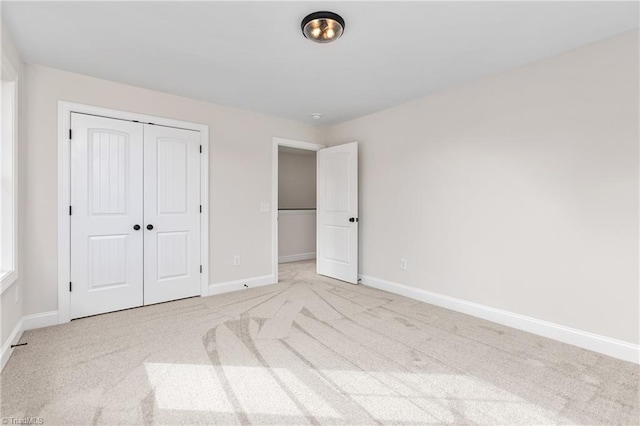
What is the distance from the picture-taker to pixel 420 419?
1.61 meters

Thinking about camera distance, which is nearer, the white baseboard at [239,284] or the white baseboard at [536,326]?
the white baseboard at [536,326]

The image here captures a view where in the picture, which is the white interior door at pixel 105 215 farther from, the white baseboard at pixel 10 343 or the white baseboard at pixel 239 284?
the white baseboard at pixel 239 284

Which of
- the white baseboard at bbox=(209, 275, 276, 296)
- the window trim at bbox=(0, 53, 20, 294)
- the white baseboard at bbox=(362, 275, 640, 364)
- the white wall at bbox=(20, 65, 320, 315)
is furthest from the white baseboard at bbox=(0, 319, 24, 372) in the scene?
the white baseboard at bbox=(362, 275, 640, 364)

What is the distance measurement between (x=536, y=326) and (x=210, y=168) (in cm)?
385

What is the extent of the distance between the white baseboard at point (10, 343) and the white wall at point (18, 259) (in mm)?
31

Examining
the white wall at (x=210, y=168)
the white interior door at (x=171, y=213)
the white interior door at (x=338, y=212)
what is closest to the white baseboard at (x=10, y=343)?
the white wall at (x=210, y=168)

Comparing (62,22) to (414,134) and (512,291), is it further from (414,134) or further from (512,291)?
(512,291)

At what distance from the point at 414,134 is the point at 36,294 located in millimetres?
4274

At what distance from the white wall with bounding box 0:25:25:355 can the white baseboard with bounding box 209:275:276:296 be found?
69.1 inches

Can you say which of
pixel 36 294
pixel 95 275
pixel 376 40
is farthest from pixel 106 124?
pixel 376 40

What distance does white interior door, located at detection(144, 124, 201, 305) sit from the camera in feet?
11.2

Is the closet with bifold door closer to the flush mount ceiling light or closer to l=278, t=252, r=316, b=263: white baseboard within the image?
the flush mount ceiling light

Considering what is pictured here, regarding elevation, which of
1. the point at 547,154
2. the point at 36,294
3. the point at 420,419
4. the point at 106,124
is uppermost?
the point at 106,124

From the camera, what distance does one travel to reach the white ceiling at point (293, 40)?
6.57 feet
